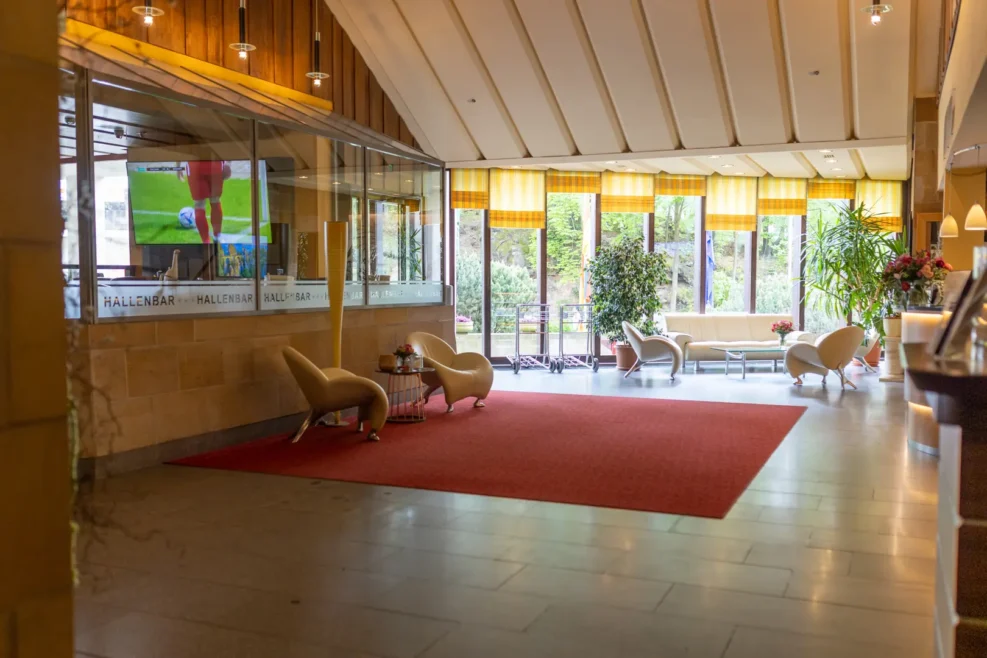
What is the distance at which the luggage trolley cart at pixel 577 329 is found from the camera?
13.1 m

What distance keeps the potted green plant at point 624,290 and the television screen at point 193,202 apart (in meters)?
6.54

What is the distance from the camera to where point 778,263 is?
14.9 meters

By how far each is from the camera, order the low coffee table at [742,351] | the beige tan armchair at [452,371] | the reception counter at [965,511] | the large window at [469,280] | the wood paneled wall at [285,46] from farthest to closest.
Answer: the large window at [469,280], the low coffee table at [742,351], the beige tan armchair at [452,371], the wood paneled wall at [285,46], the reception counter at [965,511]

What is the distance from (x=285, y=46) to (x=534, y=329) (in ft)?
19.9

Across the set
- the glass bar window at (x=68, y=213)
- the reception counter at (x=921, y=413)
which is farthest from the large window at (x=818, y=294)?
the glass bar window at (x=68, y=213)

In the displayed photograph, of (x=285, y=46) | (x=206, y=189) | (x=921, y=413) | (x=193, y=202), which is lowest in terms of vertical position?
(x=921, y=413)

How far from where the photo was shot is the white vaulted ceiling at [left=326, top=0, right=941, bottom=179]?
883 centimetres

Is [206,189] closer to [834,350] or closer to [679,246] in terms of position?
[834,350]

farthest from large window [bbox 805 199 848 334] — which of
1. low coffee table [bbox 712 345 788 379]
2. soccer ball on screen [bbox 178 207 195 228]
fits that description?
soccer ball on screen [bbox 178 207 195 228]

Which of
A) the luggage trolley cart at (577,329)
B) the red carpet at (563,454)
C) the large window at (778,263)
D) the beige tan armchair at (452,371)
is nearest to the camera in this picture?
the red carpet at (563,454)

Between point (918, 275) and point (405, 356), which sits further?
point (918, 275)

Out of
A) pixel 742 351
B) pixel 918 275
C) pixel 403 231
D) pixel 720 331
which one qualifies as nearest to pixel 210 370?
pixel 403 231

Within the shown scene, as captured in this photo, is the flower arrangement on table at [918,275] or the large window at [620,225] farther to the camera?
the large window at [620,225]

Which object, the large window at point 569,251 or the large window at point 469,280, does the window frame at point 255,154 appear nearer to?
the large window at point 469,280
